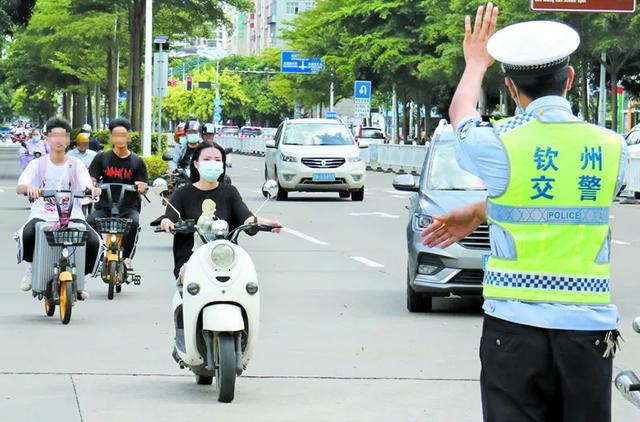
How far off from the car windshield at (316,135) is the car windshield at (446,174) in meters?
19.3

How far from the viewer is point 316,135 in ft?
110

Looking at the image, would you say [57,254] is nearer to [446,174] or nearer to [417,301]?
[417,301]

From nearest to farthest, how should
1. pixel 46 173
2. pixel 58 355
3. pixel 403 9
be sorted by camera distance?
pixel 58 355, pixel 46 173, pixel 403 9

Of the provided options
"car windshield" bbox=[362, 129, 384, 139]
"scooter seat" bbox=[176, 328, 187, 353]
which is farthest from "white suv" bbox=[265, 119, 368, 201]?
"car windshield" bbox=[362, 129, 384, 139]

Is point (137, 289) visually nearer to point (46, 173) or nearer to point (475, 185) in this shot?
point (46, 173)

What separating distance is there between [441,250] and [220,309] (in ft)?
15.6

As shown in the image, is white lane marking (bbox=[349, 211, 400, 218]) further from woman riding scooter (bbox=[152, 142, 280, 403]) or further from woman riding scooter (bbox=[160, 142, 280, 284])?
woman riding scooter (bbox=[152, 142, 280, 403])

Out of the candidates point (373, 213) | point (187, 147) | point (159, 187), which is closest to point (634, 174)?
point (373, 213)

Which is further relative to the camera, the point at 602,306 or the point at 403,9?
the point at 403,9

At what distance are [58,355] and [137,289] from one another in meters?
4.76

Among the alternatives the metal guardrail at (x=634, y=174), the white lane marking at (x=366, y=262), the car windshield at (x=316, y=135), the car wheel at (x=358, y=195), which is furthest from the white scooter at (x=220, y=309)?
the metal guardrail at (x=634, y=174)

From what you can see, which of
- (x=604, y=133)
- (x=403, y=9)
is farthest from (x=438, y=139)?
(x=403, y=9)

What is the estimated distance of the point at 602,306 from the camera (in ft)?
15.0

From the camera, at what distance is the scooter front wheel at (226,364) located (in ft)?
27.4
